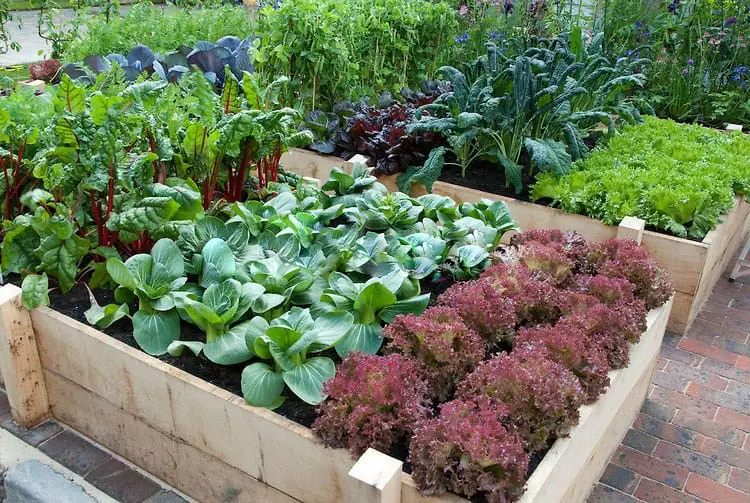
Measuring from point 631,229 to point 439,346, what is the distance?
A: 1.73 m

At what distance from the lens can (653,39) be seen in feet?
22.1

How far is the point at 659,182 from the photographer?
386 centimetres

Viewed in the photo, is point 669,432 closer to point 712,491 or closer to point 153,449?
point 712,491

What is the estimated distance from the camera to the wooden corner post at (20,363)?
2570 mm

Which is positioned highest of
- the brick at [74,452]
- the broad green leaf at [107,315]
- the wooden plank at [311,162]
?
the broad green leaf at [107,315]

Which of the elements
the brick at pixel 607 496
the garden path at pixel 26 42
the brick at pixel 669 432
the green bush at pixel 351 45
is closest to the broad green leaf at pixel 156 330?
the brick at pixel 607 496

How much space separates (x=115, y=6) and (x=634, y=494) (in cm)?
725

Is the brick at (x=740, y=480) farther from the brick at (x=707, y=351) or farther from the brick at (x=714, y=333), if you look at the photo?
the brick at (x=714, y=333)

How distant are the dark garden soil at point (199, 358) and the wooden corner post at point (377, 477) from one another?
0.47ft

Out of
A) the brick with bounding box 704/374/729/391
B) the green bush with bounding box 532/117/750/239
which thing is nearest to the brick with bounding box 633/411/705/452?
the brick with bounding box 704/374/729/391

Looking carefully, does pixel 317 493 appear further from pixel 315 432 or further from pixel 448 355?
pixel 448 355

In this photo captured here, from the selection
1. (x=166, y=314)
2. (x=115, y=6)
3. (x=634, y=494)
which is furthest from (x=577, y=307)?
(x=115, y=6)

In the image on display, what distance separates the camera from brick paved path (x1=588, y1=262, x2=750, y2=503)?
257cm

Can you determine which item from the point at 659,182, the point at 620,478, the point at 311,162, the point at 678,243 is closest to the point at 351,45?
the point at 311,162
